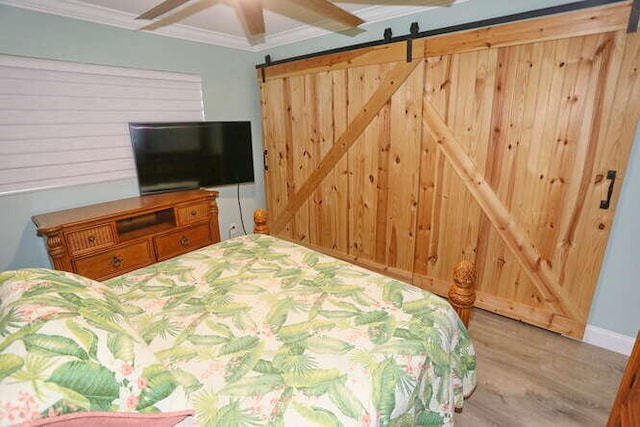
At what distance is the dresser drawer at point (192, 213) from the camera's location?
2.79 metres

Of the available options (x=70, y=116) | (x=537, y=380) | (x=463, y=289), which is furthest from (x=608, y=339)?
(x=70, y=116)

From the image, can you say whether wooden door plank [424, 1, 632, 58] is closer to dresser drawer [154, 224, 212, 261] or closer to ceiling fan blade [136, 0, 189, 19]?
ceiling fan blade [136, 0, 189, 19]

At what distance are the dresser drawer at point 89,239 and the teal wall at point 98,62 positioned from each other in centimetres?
51

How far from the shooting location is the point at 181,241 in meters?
2.83

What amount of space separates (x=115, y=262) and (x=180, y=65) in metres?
1.95

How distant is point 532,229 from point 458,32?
5.02 feet

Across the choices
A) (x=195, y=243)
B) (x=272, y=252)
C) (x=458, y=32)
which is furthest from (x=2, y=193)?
(x=458, y=32)

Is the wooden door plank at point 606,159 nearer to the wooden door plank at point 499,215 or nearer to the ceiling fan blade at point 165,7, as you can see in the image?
the wooden door plank at point 499,215

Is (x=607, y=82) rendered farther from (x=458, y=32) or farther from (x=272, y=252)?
(x=272, y=252)

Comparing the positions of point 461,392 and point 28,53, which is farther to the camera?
point 28,53

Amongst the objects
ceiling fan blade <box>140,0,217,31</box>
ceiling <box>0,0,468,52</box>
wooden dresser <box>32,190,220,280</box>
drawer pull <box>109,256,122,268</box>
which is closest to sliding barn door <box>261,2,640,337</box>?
ceiling <box>0,0,468,52</box>

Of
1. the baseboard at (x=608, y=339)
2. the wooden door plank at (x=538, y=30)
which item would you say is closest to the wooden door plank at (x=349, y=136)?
the wooden door plank at (x=538, y=30)

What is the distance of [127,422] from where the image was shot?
0.75 metres

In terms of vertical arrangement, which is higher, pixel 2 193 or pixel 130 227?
pixel 2 193
